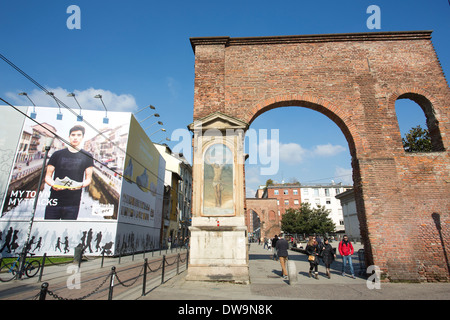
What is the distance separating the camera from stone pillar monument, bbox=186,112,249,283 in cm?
777

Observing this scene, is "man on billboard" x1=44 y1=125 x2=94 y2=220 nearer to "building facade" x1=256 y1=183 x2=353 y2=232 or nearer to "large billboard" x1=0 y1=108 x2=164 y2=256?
"large billboard" x1=0 y1=108 x2=164 y2=256

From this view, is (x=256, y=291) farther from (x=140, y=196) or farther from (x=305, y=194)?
(x=305, y=194)

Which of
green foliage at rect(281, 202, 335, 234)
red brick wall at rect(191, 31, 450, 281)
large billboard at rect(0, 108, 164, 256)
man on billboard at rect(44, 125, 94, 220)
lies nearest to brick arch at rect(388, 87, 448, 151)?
red brick wall at rect(191, 31, 450, 281)

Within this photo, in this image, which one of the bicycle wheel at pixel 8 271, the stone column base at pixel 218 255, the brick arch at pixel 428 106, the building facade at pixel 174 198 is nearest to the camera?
the stone column base at pixel 218 255

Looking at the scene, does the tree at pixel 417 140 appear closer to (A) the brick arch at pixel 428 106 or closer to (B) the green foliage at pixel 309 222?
(A) the brick arch at pixel 428 106

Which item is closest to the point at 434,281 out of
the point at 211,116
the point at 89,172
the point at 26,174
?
the point at 211,116

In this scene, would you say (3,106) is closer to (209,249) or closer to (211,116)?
(211,116)

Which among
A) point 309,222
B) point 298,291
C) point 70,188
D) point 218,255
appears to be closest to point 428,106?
point 298,291

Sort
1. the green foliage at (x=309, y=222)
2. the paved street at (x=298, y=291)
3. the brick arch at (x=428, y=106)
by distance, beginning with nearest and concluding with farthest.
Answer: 1. the paved street at (x=298, y=291)
2. the brick arch at (x=428, y=106)
3. the green foliage at (x=309, y=222)

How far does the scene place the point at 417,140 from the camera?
17.4 m

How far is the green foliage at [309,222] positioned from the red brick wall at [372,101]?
3508 cm

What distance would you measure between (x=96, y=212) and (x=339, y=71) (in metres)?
18.3

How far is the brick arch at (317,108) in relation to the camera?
970 centimetres

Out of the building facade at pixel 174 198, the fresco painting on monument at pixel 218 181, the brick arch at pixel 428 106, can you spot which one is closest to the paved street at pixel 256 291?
the fresco painting on monument at pixel 218 181
